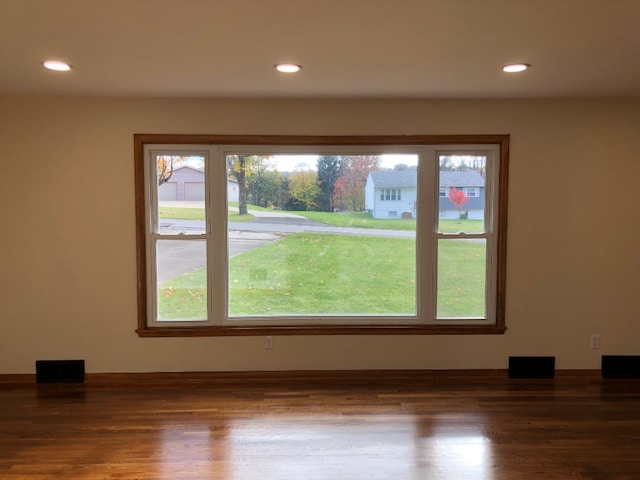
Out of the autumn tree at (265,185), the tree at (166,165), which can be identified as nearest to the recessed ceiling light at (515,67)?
the autumn tree at (265,185)

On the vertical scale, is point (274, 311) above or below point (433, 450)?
above

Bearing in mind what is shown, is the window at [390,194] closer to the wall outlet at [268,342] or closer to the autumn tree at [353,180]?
the autumn tree at [353,180]

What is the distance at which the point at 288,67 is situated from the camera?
266cm

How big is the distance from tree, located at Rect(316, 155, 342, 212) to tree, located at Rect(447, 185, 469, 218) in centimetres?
94

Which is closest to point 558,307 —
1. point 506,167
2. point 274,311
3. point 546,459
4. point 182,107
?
point 506,167

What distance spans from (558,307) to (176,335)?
3152mm

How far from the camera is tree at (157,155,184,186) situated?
11.9 feet

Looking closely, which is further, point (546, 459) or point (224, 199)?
point (224, 199)

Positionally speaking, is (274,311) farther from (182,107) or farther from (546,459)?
(546,459)

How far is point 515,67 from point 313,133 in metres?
1.53

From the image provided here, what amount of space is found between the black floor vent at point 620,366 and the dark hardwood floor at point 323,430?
96 millimetres

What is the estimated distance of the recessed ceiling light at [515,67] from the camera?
8.65 feet

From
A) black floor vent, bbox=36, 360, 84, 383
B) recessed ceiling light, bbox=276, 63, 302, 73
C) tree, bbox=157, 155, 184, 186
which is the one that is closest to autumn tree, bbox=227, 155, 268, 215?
tree, bbox=157, 155, 184, 186

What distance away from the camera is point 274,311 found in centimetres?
378
